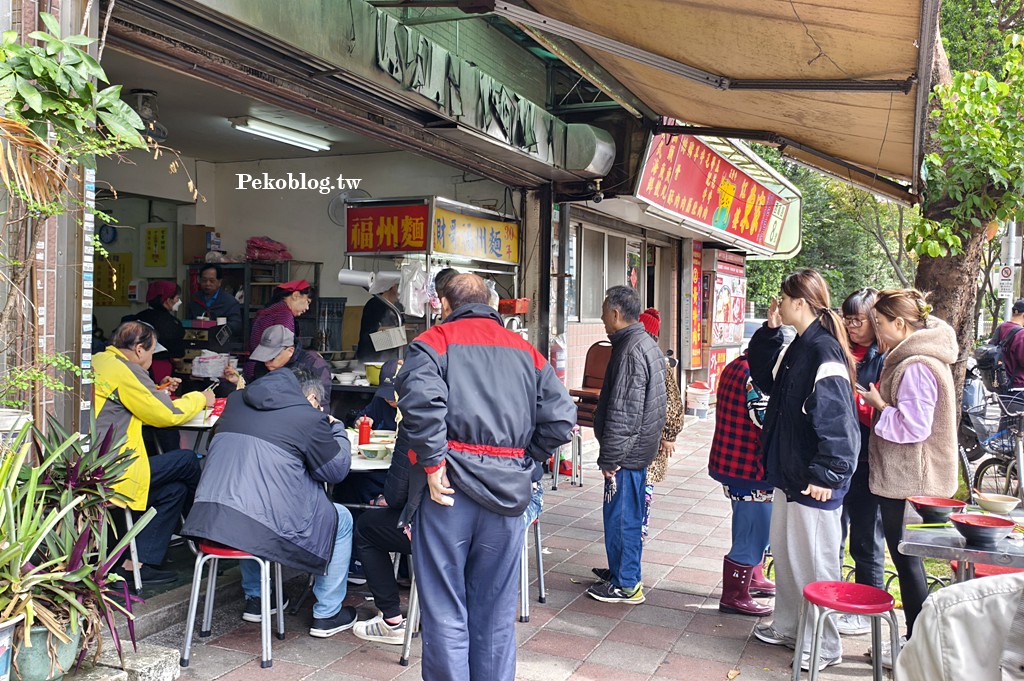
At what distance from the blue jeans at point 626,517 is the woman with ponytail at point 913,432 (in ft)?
4.27

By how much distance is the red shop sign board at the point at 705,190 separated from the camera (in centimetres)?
867

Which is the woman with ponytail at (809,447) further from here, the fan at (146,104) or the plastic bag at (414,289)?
the fan at (146,104)

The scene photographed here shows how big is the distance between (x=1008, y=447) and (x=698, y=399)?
4836 millimetres

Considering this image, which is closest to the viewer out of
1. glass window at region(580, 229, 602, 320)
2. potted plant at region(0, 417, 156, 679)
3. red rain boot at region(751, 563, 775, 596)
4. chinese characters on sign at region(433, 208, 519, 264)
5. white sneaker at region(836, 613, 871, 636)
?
potted plant at region(0, 417, 156, 679)

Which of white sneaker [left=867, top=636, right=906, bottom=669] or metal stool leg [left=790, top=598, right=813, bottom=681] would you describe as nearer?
metal stool leg [left=790, top=598, right=813, bottom=681]

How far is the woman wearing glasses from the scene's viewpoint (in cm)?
421

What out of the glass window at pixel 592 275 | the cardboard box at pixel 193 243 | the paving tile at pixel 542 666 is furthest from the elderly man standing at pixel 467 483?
the glass window at pixel 592 275

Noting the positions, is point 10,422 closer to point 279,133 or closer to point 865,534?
point 865,534

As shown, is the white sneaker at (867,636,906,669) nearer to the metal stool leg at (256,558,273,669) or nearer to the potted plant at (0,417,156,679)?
the metal stool leg at (256,558,273,669)

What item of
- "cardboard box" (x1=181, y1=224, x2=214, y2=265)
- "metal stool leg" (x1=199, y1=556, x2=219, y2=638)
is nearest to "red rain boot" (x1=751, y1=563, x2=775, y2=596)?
"metal stool leg" (x1=199, y1=556, x2=219, y2=638)

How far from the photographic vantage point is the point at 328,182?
901 cm

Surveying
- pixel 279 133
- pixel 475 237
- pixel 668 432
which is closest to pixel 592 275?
pixel 475 237

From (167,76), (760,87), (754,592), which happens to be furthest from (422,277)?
(754,592)

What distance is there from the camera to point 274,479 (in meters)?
3.90
